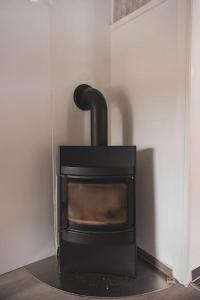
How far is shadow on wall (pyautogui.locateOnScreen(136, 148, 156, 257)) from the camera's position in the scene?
2056mm

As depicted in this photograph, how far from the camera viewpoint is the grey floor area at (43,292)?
5.55 feet

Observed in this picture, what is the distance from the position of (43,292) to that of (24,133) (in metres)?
1.13

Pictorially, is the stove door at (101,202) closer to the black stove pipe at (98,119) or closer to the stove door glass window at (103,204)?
the stove door glass window at (103,204)

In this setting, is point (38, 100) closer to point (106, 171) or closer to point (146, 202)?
point (106, 171)

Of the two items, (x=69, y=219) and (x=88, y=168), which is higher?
(x=88, y=168)

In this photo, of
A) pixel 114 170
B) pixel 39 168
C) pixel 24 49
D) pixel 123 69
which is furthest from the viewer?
pixel 123 69

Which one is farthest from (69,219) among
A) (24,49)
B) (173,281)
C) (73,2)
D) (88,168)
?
(73,2)

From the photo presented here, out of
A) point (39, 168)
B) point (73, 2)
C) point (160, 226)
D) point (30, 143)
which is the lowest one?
point (160, 226)

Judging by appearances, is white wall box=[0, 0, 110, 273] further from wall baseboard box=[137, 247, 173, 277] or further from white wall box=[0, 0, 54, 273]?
wall baseboard box=[137, 247, 173, 277]

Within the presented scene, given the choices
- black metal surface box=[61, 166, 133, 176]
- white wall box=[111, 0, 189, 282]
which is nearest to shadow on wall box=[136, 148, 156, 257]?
white wall box=[111, 0, 189, 282]

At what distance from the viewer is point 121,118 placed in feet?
7.57

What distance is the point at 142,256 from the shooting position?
2176 mm

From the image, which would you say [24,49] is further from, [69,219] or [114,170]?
[69,219]

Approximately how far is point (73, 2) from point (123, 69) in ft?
2.23
